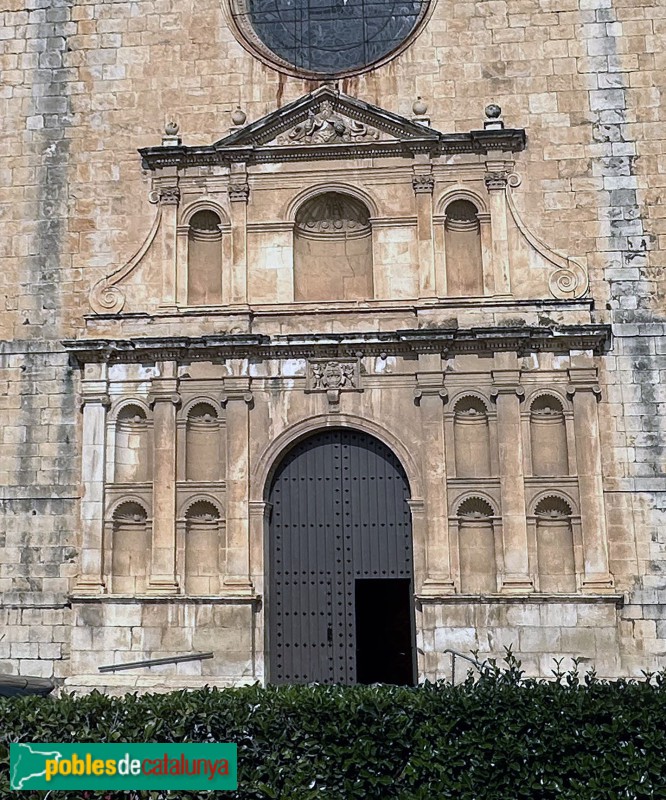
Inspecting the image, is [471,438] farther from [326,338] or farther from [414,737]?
[414,737]

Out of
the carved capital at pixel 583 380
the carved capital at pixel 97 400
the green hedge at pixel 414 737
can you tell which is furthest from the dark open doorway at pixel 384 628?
the green hedge at pixel 414 737

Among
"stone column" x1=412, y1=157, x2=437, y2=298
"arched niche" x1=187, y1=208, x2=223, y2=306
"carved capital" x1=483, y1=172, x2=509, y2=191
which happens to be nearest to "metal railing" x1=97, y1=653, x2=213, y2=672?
"arched niche" x1=187, y1=208, x2=223, y2=306

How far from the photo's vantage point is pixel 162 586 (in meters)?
12.0

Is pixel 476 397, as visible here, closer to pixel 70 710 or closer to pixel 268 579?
pixel 268 579

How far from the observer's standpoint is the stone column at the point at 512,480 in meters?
11.7

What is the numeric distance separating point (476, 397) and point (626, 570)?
9.08 ft

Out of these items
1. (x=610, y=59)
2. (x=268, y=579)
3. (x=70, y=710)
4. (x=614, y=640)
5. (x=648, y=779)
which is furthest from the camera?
(x=610, y=59)

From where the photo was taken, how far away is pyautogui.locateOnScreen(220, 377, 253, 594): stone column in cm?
1196

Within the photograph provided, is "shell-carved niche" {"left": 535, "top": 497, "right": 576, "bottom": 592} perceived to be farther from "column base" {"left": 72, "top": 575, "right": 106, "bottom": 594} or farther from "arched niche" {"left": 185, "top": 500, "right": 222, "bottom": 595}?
"column base" {"left": 72, "top": 575, "right": 106, "bottom": 594}

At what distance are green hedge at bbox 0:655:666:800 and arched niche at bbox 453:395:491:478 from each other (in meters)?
5.57

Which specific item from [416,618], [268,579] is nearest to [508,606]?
A: [416,618]

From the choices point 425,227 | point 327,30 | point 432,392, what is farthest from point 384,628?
point 327,30

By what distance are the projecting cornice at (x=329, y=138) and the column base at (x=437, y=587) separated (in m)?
5.51

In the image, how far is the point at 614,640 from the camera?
11.5 meters
